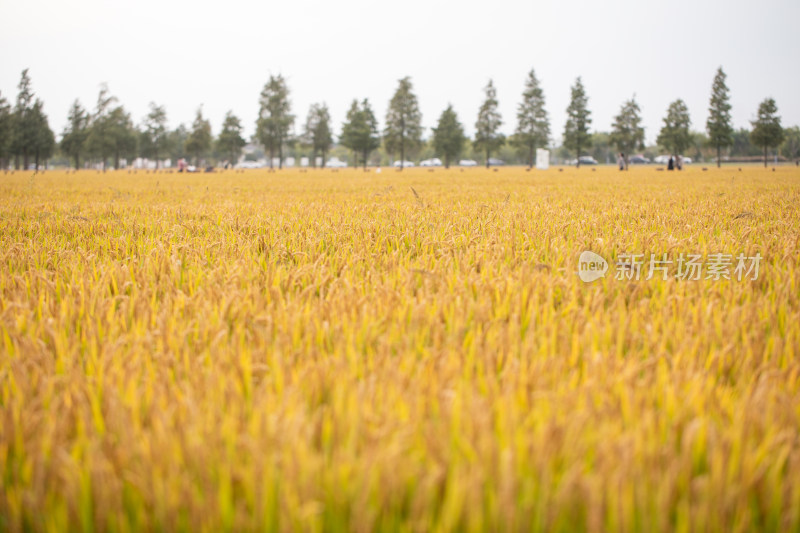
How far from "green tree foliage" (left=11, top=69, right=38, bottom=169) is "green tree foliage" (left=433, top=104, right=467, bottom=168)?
5603 cm

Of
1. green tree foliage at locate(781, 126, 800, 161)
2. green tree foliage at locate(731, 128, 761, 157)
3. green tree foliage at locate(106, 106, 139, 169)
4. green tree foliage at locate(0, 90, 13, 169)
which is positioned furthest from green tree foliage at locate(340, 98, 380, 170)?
green tree foliage at locate(731, 128, 761, 157)

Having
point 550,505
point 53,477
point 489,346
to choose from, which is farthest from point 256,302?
point 550,505

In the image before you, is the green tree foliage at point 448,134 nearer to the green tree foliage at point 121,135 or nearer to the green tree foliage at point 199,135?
the green tree foliage at point 199,135

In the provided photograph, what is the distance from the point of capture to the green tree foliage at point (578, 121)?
73500 millimetres

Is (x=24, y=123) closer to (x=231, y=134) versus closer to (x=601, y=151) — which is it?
(x=231, y=134)

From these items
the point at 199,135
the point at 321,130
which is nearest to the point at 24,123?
the point at 199,135

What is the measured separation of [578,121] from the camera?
7406 cm

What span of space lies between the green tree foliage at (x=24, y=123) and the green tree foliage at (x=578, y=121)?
235 ft

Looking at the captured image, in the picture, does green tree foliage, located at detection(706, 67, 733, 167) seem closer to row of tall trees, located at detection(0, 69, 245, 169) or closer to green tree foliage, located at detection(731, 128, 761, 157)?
row of tall trees, located at detection(0, 69, 245, 169)

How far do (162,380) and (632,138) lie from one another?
79438 mm

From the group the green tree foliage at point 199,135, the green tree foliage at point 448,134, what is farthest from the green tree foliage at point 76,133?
the green tree foliage at point 448,134

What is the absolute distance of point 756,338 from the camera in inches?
78.1

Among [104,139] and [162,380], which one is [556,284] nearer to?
[162,380]

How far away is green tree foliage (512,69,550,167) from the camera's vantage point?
7731cm
